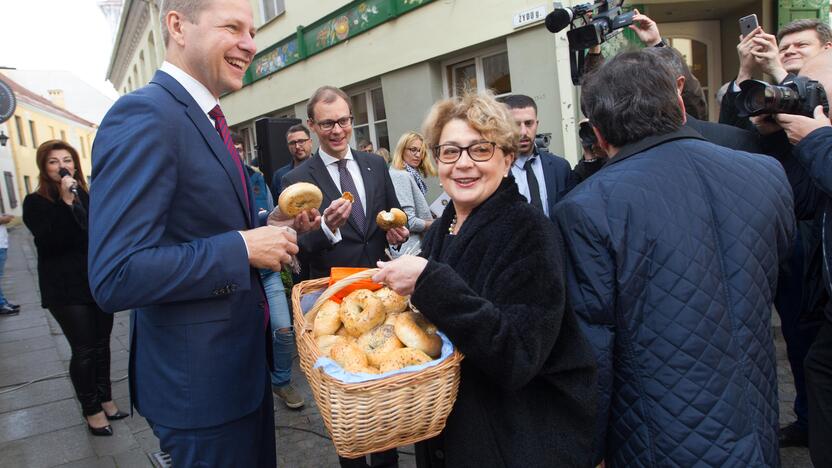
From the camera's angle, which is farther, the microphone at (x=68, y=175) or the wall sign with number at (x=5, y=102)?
the wall sign with number at (x=5, y=102)

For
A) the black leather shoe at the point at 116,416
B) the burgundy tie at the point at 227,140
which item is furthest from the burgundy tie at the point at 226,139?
the black leather shoe at the point at 116,416

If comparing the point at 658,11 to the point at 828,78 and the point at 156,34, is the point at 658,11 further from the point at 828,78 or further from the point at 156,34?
the point at 156,34

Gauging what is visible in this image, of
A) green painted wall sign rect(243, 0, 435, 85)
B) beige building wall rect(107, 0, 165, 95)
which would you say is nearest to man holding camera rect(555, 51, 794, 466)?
green painted wall sign rect(243, 0, 435, 85)

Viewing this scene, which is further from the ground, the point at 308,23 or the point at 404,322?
the point at 308,23

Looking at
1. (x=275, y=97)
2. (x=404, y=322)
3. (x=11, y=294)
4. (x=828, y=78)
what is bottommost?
(x=11, y=294)

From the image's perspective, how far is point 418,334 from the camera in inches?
57.6

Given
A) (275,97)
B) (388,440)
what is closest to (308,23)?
(275,97)

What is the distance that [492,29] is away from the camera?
22.1 ft

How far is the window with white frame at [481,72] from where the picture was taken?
7.22 m

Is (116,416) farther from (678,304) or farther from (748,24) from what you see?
(748,24)

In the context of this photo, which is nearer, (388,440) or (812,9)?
(388,440)

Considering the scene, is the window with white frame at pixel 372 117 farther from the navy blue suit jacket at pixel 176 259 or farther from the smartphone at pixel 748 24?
the navy blue suit jacket at pixel 176 259

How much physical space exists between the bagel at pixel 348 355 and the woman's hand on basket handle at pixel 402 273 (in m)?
0.20

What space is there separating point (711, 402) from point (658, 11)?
6446 mm
